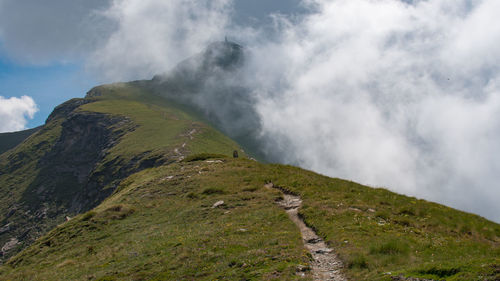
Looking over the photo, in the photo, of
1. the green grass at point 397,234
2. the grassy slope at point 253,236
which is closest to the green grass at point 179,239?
the grassy slope at point 253,236

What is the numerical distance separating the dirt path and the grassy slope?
554mm

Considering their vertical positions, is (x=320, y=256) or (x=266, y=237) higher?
(x=266, y=237)

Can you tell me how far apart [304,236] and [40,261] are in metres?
25.6

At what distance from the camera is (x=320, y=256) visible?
1936cm

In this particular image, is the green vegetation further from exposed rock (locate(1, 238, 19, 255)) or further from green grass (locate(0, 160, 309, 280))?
exposed rock (locate(1, 238, 19, 255))

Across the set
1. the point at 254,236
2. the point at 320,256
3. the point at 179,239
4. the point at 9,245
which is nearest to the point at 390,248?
the point at 320,256

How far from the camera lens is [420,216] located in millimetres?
26891

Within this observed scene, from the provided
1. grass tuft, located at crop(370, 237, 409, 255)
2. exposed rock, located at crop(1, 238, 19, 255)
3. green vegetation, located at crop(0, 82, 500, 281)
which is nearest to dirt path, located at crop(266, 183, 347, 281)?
green vegetation, located at crop(0, 82, 500, 281)

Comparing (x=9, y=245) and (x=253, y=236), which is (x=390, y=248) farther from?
(x=9, y=245)

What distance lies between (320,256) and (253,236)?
5929 millimetres

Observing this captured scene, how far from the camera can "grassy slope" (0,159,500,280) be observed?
1761 centimetres

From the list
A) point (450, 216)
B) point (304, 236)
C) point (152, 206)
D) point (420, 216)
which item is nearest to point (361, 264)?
point (304, 236)

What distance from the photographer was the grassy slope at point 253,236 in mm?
17609

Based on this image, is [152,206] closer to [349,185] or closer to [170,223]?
[170,223]
